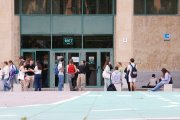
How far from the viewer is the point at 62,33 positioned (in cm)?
3650

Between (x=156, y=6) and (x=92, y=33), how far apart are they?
4510 mm

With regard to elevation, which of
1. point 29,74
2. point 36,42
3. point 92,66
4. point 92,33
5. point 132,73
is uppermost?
point 92,33

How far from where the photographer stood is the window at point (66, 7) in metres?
36.7

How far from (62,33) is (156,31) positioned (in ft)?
19.9

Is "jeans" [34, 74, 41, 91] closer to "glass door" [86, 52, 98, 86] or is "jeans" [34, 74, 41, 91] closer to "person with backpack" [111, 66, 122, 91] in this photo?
"person with backpack" [111, 66, 122, 91]

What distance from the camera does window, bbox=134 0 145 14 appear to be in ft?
119

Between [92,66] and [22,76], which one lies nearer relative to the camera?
[22,76]

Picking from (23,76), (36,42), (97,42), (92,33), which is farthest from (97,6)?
(23,76)

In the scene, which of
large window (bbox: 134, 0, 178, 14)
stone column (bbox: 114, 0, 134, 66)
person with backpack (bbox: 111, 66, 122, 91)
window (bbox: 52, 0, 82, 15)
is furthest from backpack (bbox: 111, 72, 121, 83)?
window (bbox: 52, 0, 82, 15)

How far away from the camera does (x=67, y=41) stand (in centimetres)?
3659

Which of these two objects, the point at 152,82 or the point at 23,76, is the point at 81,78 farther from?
the point at 152,82

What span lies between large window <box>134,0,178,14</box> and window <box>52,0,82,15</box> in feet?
12.5

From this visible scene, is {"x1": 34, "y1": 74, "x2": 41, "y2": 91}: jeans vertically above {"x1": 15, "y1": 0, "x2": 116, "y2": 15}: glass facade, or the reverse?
{"x1": 15, "y1": 0, "x2": 116, "y2": 15}: glass facade

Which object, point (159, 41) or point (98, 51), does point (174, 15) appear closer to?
point (159, 41)
